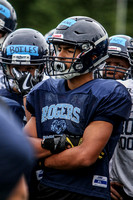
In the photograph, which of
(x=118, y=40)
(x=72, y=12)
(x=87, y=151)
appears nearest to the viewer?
(x=87, y=151)

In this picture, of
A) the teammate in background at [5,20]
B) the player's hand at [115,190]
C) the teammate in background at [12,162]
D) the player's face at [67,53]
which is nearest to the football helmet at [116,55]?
the player's face at [67,53]

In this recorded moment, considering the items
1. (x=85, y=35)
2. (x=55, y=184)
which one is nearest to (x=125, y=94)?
(x=85, y=35)

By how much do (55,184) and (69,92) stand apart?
0.62 m

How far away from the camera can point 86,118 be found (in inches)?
94.1

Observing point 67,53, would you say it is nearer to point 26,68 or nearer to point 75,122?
point 75,122

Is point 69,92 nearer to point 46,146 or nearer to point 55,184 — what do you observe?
point 46,146

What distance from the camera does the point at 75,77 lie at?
2.66 m

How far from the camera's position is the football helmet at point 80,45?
259 cm

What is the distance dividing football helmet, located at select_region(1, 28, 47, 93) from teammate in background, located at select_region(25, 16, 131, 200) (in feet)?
2.74

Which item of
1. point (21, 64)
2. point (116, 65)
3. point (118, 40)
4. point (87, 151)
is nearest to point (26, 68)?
point (21, 64)

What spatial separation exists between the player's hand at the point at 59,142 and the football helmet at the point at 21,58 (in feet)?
3.90

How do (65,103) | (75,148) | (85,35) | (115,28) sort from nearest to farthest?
(75,148) < (65,103) < (85,35) < (115,28)

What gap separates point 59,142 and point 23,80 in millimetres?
1275

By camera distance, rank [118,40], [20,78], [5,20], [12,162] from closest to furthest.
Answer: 1. [12,162]
2. [20,78]
3. [118,40]
4. [5,20]
